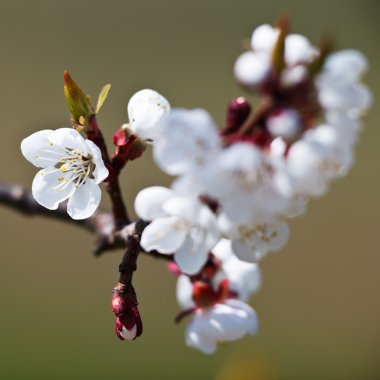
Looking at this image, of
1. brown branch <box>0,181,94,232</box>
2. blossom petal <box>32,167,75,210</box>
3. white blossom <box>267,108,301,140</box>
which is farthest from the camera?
brown branch <box>0,181,94,232</box>

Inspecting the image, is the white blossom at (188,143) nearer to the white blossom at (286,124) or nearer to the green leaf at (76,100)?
the white blossom at (286,124)

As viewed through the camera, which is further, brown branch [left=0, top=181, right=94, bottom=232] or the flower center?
brown branch [left=0, top=181, right=94, bottom=232]

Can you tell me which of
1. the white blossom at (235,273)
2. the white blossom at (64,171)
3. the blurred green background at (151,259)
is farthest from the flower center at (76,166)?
the blurred green background at (151,259)

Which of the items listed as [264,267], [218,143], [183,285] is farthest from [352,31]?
[218,143]

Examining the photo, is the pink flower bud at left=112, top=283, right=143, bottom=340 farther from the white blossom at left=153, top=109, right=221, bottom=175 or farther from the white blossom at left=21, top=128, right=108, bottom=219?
the white blossom at left=153, top=109, right=221, bottom=175

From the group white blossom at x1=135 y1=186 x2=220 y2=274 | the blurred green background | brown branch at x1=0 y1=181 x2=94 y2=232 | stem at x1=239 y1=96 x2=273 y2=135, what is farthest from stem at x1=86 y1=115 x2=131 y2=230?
the blurred green background

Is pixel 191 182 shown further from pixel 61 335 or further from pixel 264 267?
pixel 264 267

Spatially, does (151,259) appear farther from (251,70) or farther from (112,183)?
(251,70)
